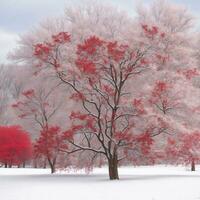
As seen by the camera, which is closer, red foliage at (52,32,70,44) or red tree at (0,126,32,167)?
red foliage at (52,32,70,44)

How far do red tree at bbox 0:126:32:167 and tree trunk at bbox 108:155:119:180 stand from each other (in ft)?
57.4

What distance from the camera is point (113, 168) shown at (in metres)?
25.0

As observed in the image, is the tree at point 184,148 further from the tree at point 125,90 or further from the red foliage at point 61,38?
the red foliage at point 61,38

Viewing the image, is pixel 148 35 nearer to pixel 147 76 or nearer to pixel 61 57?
pixel 147 76

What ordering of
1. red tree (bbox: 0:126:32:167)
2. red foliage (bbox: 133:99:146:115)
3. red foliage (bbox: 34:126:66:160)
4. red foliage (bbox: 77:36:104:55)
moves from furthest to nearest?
red tree (bbox: 0:126:32:167)
red foliage (bbox: 77:36:104:55)
red foliage (bbox: 34:126:66:160)
red foliage (bbox: 133:99:146:115)

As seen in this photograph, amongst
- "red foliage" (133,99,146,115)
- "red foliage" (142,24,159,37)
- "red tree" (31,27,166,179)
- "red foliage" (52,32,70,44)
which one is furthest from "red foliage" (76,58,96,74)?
"red foliage" (142,24,159,37)

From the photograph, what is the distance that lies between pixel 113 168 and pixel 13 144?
69.2ft

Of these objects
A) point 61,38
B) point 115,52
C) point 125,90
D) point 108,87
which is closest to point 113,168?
point 108,87

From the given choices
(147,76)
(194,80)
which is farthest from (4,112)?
(147,76)

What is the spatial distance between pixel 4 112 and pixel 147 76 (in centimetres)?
3865

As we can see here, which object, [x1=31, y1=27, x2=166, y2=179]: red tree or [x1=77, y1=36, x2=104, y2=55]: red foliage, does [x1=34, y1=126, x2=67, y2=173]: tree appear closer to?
[x1=31, y1=27, x2=166, y2=179]: red tree

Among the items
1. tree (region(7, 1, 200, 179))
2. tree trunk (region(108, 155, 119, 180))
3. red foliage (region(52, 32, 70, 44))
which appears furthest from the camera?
red foliage (region(52, 32, 70, 44))

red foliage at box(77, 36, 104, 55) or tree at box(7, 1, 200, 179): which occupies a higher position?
red foliage at box(77, 36, 104, 55)

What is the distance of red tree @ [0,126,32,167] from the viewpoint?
42031 millimetres
